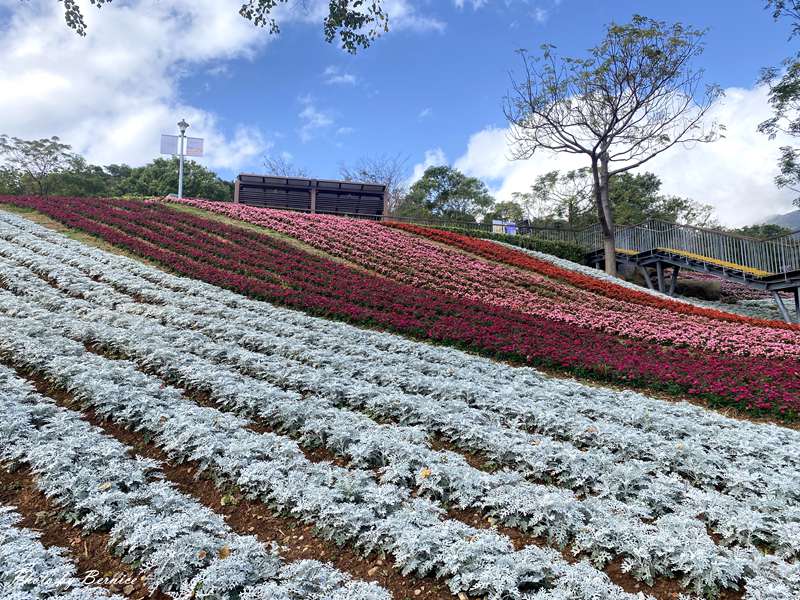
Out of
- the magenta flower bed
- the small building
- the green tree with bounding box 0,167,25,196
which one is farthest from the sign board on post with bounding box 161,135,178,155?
the green tree with bounding box 0,167,25,196

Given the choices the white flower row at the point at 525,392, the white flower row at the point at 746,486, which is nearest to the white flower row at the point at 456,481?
the white flower row at the point at 746,486

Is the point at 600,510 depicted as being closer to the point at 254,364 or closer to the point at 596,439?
the point at 596,439

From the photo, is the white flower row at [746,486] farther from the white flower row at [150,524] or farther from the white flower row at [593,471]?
the white flower row at [150,524]

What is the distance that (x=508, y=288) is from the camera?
13992mm

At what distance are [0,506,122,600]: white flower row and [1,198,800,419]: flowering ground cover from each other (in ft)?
21.9

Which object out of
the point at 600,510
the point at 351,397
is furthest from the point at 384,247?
the point at 600,510

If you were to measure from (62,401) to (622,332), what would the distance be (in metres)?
9.97

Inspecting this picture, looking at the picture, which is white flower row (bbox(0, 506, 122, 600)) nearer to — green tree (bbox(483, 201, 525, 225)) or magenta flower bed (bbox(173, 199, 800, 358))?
magenta flower bed (bbox(173, 199, 800, 358))

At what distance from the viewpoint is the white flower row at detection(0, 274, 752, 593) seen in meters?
2.87

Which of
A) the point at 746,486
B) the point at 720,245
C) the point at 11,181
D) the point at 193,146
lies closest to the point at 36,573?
the point at 746,486

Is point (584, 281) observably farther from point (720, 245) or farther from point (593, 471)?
point (593, 471)

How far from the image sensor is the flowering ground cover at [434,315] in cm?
747

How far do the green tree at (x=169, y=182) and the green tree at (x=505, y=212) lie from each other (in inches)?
866

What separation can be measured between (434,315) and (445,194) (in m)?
32.3
